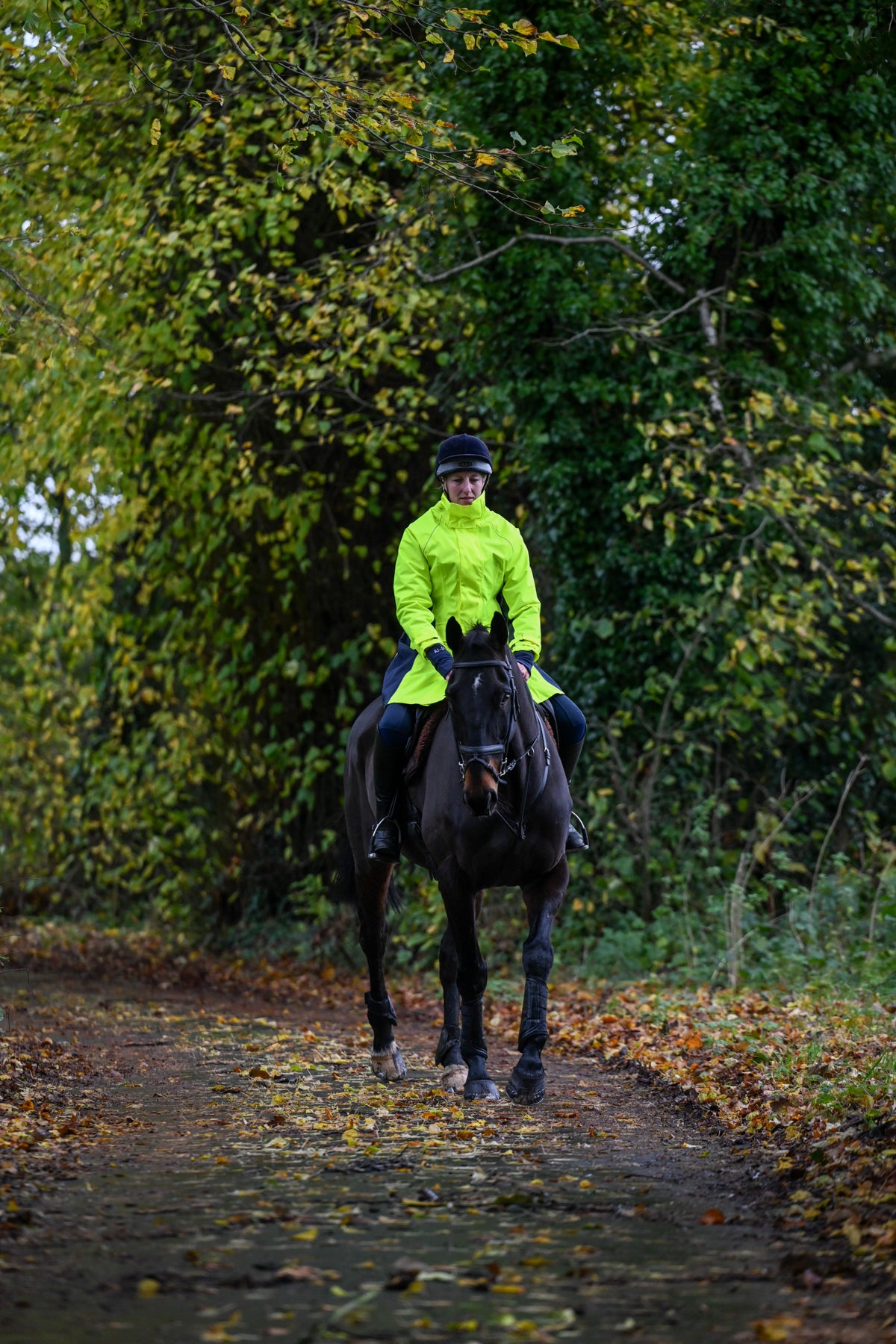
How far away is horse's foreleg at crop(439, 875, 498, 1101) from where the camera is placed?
770 centimetres

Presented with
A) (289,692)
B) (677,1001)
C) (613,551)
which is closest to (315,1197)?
(677,1001)

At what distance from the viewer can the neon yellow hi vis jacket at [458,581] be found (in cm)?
819

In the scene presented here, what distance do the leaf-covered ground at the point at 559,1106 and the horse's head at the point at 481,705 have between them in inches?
59.8

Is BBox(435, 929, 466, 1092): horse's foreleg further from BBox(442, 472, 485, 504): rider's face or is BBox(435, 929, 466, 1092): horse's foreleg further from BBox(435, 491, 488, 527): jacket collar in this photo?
BBox(442, 472, 485, 504): rider's face

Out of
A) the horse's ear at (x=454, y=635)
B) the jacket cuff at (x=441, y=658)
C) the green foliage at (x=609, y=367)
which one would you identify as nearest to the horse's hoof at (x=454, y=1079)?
the jacket cuff at (x=441, y=658)

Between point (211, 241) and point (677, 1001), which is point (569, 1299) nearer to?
point (677, 1001)

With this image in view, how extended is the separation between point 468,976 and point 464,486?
98.6 inches

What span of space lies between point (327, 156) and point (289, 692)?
6.27 meters

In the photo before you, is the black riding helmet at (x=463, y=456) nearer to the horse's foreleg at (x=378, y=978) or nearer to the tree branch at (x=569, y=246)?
the horse's foreleg at (x=378, y=978)

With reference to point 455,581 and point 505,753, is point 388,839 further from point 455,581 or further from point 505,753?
point 455,581

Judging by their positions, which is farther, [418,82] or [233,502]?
[233,502]

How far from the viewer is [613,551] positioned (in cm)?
1423

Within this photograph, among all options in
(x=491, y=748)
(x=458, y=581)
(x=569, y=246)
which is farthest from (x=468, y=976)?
(x=569, y=246)

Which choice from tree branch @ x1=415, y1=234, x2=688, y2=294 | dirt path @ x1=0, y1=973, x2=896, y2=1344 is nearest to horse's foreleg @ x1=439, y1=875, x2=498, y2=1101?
dirt path @ x1=0, y1=973, x2=896, y2=1344
